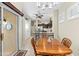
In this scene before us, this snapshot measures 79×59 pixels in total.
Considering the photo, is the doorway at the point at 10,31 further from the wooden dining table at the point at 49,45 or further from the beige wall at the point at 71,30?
the beige wall at the point at 71,30

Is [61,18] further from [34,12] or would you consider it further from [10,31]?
[10,31]

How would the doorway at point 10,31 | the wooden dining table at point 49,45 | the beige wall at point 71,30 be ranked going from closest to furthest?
the beige wall at point 71,30, the wooden dining table at point 49,45, the doorway at point 10,31

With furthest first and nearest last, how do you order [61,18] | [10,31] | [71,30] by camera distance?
[10,31] → [61,18] → [71,30]

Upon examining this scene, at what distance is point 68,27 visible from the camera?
1.68 meters

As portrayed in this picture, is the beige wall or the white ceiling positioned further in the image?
the white ceiling

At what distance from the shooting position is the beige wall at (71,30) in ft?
4.82

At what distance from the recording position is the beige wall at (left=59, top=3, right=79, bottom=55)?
1.47 meters

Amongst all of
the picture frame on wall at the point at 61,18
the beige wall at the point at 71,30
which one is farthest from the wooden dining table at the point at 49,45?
the picture frame on wall at the point at 61,18

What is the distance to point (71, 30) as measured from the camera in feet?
5.41

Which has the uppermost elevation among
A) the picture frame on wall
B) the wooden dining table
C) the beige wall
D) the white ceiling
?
the white ceiling

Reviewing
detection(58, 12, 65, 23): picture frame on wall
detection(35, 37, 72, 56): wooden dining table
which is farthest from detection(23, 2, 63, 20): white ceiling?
detection(35, 37, 72, 56): wooden dining table

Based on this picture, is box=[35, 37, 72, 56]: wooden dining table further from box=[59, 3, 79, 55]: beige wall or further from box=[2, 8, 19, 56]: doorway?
box=[2, 8, 19, 56]: doorway

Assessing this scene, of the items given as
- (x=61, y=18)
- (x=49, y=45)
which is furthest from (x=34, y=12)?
(x=49, y=45)

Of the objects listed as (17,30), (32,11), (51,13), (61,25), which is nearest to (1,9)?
(17,30)
